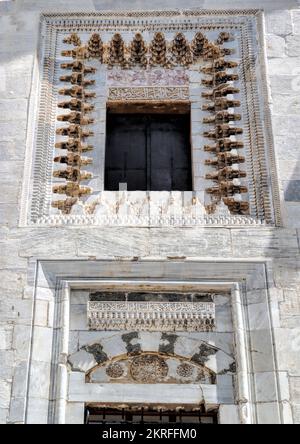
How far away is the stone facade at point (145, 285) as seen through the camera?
9141 millimetres

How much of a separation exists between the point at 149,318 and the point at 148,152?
2977 mm

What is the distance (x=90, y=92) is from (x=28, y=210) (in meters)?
2.35

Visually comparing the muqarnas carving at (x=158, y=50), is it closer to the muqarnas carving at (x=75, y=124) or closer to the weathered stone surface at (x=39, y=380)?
the muqarnas carving at (x=75, y=124)

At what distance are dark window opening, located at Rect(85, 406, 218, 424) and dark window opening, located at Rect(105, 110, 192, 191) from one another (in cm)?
330

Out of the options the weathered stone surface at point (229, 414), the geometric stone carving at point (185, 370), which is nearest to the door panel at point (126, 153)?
the geometric stone carving at point (185, 370)

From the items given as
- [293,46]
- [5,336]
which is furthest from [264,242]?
[293,46]

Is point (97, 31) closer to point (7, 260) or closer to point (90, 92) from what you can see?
point (90, 92)

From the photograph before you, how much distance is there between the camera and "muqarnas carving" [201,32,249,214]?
10.9m

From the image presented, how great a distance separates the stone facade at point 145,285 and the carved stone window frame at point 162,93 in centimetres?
3

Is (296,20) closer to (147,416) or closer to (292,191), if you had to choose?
(292,191)

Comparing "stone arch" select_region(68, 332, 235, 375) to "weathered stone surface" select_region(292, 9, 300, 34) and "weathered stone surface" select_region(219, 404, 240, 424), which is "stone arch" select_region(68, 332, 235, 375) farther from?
"weathered stone surface" select_region(292, 9, 300, 34)

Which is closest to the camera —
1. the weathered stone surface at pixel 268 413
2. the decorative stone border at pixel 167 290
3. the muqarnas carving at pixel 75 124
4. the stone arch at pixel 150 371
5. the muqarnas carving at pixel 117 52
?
the weathered stone surface at pixel 268 413

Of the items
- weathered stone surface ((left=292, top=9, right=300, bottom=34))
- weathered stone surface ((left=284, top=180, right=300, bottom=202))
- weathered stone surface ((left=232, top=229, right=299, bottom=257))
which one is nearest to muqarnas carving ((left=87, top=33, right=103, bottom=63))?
weathered stone surface ((left=292, top=9, right=300, bottom=34))

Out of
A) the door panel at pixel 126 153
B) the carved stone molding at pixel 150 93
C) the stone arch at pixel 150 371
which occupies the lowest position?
the stone arch at pixel 150 371
